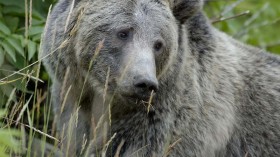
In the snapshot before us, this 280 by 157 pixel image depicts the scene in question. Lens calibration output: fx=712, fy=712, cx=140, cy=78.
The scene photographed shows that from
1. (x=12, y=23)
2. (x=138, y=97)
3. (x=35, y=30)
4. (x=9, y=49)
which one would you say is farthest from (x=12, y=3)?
(x=138, y=97)

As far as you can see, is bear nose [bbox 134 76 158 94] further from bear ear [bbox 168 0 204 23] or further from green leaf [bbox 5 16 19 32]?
green leaf [bbox 5 16 19 32]

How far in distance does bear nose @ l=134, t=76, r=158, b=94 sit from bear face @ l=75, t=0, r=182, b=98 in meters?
0.27

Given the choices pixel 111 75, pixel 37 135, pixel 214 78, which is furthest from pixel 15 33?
pixel 214 78

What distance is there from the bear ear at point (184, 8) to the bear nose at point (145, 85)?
961mm

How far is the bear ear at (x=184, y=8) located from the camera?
6047 mm

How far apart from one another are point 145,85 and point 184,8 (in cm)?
102

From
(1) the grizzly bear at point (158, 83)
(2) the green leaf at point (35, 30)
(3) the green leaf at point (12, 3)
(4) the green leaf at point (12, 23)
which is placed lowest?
A: (1) the grizzly bear at point (158, 83)

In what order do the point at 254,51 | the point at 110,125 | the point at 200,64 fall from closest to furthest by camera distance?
the point at 110,125 < the point at 200,64 < the point at 254,51

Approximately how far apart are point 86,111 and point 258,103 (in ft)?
5.20

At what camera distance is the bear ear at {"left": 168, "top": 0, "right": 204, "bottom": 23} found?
19.8 ft

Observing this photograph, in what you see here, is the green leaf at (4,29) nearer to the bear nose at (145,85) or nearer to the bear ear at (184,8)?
the bear ear at (184,8)

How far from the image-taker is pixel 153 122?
5.93 meters

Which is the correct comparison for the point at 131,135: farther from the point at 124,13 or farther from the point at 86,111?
the point at 124,13

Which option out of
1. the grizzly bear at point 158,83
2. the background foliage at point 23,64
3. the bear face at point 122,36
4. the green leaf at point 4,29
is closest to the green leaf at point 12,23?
the background foliage at point 23,64
